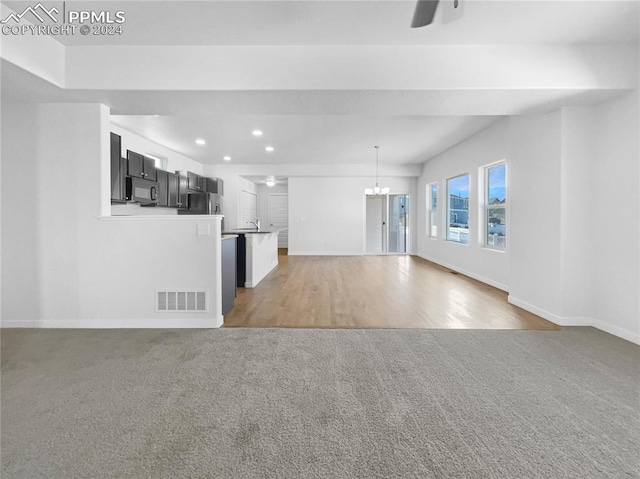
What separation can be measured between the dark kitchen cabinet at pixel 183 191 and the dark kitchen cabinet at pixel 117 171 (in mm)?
1848

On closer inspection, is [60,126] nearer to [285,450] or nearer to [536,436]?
[285,450]

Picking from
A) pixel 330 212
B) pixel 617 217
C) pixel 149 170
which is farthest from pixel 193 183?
pixel 617 217

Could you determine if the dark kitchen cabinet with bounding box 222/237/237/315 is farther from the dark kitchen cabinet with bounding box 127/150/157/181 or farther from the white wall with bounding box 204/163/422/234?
the white wall with bounding box 204/163/422/234

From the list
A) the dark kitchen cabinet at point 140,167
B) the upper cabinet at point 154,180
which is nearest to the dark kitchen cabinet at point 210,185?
the upper cabinet at point 154,180

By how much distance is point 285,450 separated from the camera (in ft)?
4.66

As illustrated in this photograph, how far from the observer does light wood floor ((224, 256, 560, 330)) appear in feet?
10.6

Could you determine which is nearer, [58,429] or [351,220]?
[58,429]

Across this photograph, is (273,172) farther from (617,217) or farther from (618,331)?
(618,331)

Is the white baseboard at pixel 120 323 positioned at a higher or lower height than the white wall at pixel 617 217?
lower

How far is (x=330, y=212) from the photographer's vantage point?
30.0 ft

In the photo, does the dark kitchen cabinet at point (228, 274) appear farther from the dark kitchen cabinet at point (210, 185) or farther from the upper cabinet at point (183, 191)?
the dark kitchen cabinet at point (210, 185)

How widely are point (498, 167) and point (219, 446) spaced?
568cm

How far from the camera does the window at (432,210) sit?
8081 mm

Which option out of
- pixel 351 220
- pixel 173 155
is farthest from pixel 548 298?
pixel 173 155
